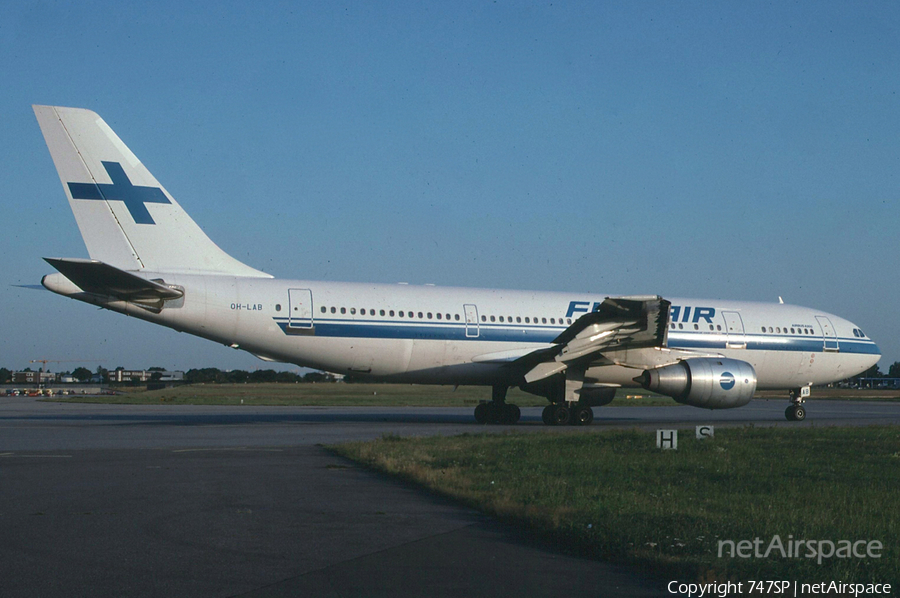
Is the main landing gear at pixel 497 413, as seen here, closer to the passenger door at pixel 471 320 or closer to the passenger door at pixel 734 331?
the passenger door at pixel 471 320

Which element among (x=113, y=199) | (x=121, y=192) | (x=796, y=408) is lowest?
(x=796, y=408)

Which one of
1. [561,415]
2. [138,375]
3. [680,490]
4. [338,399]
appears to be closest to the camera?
[680,490]

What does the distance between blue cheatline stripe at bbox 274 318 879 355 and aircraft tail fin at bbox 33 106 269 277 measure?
3.24 meters

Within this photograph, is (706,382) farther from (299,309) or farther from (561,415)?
(299,309)

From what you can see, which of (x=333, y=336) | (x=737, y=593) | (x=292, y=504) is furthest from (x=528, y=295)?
(x=737, y=593)

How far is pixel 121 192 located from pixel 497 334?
1018cm

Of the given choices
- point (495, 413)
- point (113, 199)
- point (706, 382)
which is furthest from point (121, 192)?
point (706, 382)

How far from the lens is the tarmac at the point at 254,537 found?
512 cm

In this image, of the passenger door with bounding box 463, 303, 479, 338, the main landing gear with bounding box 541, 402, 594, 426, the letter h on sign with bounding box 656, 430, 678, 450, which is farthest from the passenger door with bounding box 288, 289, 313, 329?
the letter h on sign with bounding box 656, 430, 678, 450

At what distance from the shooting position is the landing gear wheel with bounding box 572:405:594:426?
70.6ft

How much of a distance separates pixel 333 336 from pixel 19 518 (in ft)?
43.0

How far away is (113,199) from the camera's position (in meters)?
18.6

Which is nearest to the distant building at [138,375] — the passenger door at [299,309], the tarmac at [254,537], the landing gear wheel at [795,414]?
the passenger door at [299,309]

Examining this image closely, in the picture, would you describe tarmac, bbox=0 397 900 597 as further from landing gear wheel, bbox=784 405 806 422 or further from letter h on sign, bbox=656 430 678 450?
landing gear wheel, bbox=784 405 806 422
